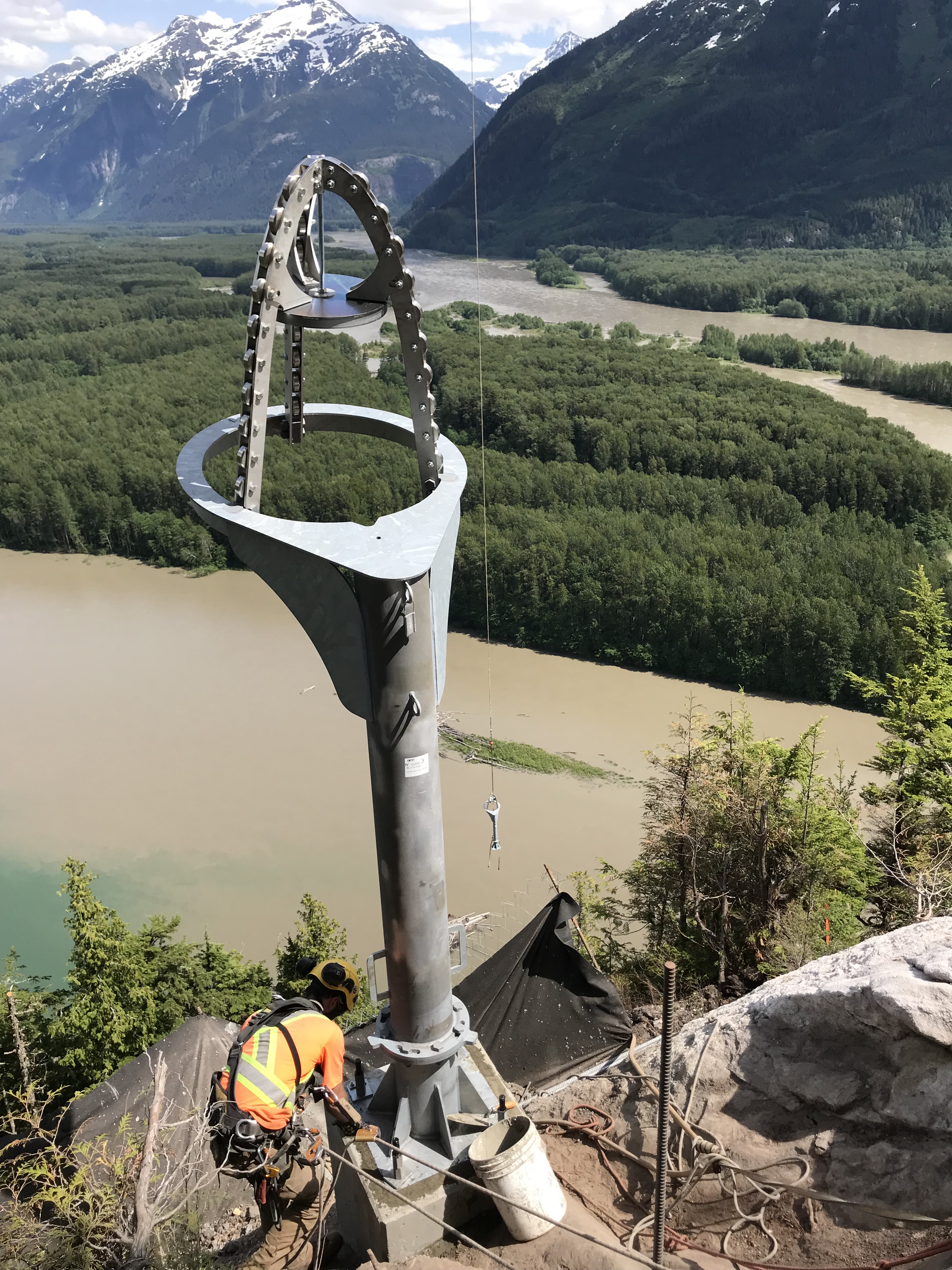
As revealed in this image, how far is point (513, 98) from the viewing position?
544ft

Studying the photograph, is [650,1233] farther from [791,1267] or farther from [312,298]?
[312,298]

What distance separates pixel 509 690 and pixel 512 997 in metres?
19.0

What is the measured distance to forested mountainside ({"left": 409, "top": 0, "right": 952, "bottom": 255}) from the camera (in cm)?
11306

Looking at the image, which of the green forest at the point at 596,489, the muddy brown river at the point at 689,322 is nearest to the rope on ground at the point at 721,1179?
the green forest at the point at 596,489

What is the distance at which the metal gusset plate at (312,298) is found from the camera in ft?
17.6

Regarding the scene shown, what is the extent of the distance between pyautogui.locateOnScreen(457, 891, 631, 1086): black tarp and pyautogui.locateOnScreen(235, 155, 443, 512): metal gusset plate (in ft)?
21.0

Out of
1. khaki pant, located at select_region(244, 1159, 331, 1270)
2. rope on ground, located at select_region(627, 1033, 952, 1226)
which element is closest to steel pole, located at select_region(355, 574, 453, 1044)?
khaki pant, located at select_region(244, 1159, 331, 1270)

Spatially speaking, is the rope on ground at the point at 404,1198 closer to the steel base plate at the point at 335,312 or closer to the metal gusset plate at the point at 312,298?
the metal gusset plate at the point at 312,298

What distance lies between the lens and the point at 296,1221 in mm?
7156

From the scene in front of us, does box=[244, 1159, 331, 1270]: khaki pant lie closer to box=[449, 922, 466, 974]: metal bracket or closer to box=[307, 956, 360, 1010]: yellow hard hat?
box=[307, 956, 360, 1010]: yellow hard hat

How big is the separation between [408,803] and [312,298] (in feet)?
9.94

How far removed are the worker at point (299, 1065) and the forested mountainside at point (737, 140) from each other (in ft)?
372

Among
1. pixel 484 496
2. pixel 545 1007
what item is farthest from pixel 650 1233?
pixel 484 496

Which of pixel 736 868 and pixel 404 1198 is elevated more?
pixel 404 1198
